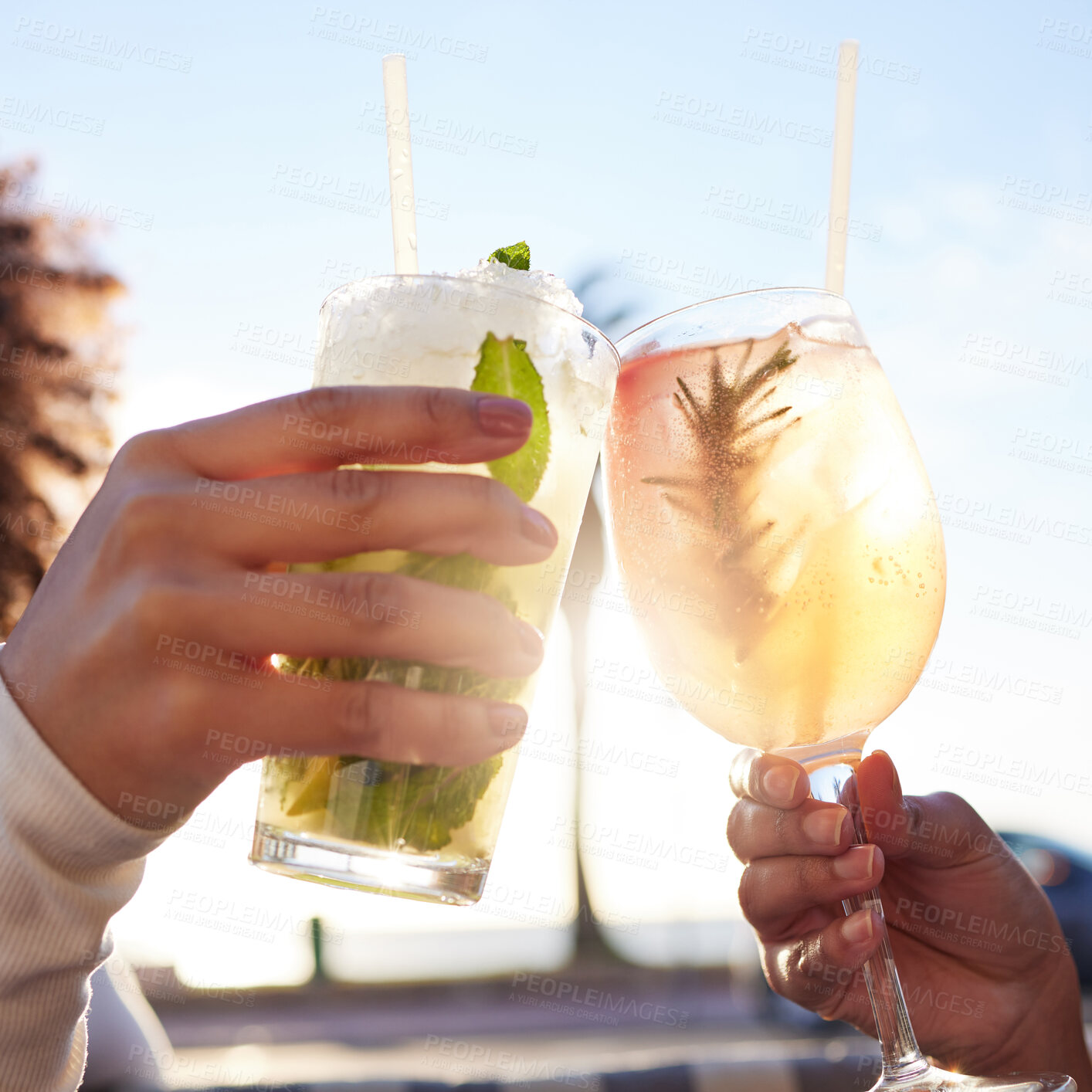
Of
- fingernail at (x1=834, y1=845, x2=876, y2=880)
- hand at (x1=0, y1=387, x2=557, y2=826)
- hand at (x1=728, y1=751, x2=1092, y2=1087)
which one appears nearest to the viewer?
hand at (x1=0, y1=387, x2=557, y2=826)

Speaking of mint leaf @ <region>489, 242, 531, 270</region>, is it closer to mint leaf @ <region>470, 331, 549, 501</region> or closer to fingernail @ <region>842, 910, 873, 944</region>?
mint leaf @ <region>470, 331, 549, 501</region>

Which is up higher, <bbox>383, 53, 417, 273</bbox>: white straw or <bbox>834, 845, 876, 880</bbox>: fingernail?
<bbox>383, 53, 417, 273</bbox>: white straw

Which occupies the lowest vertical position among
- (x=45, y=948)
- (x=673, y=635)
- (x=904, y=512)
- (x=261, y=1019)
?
(x=261, y=1019)

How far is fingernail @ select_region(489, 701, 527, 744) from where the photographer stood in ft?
2.75

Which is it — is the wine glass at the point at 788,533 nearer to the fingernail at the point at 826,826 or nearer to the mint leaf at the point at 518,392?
the fingernail at the point at 826,826

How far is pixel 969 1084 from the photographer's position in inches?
43.1

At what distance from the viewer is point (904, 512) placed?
1.23 metres

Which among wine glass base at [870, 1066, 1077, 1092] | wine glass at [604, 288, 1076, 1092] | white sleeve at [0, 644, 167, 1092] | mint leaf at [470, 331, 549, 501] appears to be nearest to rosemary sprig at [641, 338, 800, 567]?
wine glass at [604, 288, 1076, 1092]

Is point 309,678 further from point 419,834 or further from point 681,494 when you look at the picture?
point 681,494

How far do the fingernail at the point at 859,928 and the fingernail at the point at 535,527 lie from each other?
696 mm

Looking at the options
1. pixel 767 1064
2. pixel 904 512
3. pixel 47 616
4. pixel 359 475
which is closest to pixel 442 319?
pixel 359 475

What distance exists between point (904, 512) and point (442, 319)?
654 mm

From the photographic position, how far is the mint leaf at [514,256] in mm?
1058

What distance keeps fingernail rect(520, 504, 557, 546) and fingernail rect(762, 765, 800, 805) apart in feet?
2.03
